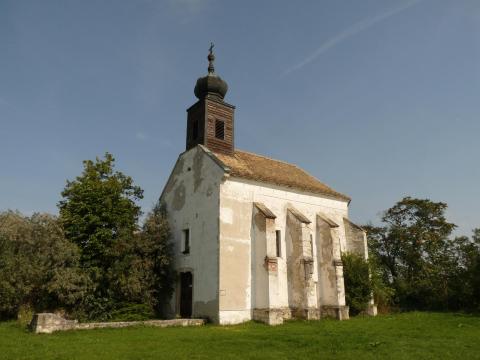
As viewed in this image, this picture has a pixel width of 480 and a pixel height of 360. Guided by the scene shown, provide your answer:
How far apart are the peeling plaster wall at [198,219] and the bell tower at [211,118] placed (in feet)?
3.57

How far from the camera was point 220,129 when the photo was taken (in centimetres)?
2395

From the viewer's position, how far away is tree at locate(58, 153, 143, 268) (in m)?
21.0

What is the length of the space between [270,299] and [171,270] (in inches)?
259

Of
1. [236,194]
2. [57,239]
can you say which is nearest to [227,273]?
[236,194]

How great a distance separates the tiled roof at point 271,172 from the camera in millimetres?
21781

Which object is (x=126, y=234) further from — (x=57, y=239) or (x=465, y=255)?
(x=465, y=255)

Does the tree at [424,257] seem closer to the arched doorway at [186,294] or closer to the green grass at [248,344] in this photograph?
the green grass at [248,344]

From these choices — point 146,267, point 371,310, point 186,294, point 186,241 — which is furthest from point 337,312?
point 146,267

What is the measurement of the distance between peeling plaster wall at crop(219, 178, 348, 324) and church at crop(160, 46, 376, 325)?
50 millimetres

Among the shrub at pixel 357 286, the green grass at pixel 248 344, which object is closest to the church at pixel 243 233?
the shrub at pixel 357 286

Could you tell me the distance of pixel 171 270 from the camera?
2244 cm

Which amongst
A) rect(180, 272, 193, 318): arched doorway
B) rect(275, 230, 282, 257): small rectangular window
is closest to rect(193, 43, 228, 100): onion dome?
rect(275, 230, 282, 257): small rectangular window

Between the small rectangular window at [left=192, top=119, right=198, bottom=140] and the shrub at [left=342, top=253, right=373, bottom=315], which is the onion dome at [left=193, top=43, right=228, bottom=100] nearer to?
the small rectangular window at [left=192, top=119, right=198, bottom=140]

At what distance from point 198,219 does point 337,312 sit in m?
8.70
